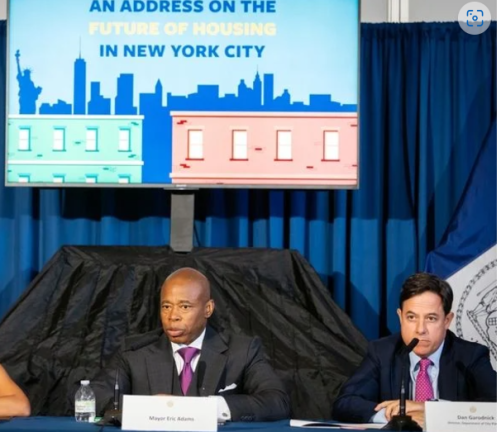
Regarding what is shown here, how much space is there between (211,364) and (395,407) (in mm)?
703

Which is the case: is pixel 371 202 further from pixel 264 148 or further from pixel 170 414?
pixel 170 414

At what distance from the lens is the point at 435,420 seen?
3.29m

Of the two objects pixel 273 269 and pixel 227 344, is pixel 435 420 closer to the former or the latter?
pixel 227 344

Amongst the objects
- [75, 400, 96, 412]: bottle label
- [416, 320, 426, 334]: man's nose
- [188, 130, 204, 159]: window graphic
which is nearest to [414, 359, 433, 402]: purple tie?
[416, 320, 426, 334]: man's nose

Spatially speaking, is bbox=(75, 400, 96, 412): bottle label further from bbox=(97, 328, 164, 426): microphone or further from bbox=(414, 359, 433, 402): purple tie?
bbox=(414, 359, 433, 402): purple tie

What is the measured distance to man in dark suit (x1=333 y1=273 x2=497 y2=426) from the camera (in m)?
4.08

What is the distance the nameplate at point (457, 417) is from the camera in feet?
10.8

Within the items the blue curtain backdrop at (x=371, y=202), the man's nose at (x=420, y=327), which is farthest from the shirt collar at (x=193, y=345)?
the blue curtain backdrop at (x=371, y=202)

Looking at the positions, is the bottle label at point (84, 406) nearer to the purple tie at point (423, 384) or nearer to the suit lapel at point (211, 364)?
the suit lapel at point (211, 364)

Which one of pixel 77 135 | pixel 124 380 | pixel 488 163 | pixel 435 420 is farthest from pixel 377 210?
pixel 435 420

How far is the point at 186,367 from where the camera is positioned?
4.07 metres

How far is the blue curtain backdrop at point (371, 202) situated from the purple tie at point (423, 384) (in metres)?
1.39

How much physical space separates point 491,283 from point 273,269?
985mm

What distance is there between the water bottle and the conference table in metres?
0.23
